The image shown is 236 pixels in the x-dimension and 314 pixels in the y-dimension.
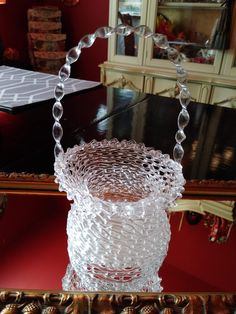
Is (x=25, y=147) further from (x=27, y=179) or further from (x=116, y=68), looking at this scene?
(x=116, y=68)

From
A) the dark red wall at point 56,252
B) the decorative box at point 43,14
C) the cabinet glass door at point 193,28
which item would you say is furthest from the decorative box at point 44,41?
the dark red wall at point 56,252

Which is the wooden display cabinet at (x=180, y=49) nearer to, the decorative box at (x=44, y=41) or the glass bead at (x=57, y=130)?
the decorative box at (x=44, y=41)

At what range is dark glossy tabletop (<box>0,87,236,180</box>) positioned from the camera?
0.70 meters

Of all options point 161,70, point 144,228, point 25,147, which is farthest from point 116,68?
point 144,228

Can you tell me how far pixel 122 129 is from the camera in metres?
0.95

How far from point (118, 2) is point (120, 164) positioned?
2247 millimetres

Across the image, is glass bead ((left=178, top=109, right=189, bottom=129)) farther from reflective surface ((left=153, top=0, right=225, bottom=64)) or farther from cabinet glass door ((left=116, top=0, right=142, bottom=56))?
cabinet glass door ((left=116, top=0, right=142, bottom=56))

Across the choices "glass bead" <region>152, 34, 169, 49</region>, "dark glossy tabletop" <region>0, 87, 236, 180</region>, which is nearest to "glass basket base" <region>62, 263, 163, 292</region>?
"dark glossy tabletop" <region>0, 87, 236, 180</region>

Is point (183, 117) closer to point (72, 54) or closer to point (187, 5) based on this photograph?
point (72, 54)

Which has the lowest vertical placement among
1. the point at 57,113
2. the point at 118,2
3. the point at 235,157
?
the point at 235,157

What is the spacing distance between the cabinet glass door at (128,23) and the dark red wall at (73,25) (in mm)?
547

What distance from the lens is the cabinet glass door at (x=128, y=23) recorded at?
2357 mm

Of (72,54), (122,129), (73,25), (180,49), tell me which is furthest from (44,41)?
(72,54)

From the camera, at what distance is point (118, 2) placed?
2414mm
